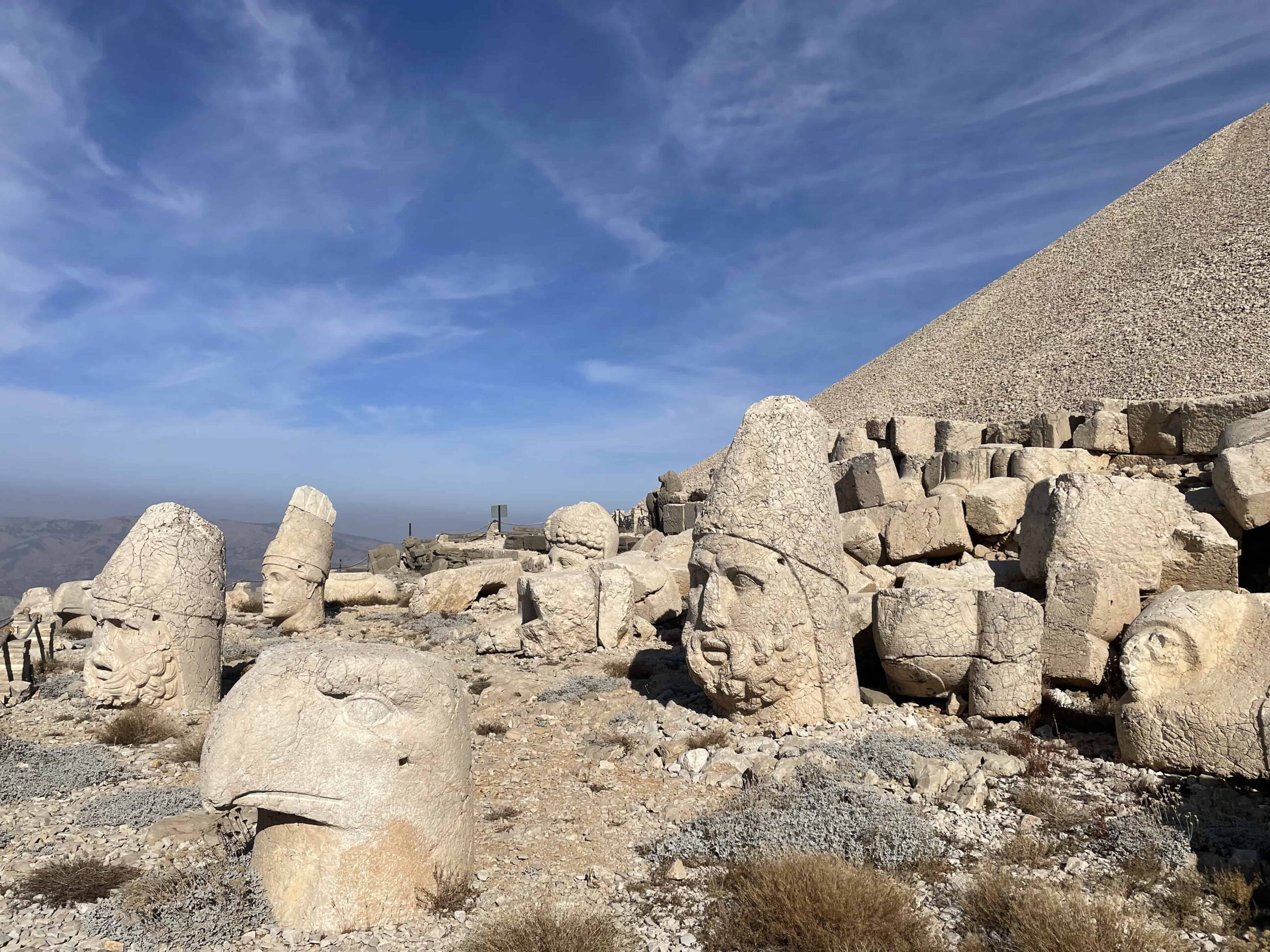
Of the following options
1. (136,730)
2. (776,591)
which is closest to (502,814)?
(776,591)

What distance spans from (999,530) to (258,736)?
780cm

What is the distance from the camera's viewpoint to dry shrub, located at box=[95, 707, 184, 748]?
215 inches

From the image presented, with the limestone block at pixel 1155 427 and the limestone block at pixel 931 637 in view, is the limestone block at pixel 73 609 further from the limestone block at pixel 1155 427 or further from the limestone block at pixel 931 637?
the limestone block at pixel 1155 427

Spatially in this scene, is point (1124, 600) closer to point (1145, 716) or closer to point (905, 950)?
point (1145, 716)

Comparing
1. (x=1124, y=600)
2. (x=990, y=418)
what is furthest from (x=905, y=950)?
(x=990, y=418)

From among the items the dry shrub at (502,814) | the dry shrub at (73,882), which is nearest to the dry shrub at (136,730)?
the dry shrub at (73,882)

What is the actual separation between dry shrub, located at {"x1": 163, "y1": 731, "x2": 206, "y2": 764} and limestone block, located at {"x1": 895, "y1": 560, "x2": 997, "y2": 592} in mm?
5160

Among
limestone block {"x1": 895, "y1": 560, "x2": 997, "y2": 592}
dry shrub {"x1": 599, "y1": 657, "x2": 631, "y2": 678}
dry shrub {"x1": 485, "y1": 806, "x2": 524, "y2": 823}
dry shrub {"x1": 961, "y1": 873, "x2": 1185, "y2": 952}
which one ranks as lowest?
dry shrub {"x1": 485, "y1": 806, "x2": 524, "y2": 823}

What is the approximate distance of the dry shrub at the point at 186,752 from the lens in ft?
16.6

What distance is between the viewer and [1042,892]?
2865 millimetres

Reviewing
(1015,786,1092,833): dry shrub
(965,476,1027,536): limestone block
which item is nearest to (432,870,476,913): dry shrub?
(1015,786,1092,833): dry shrub

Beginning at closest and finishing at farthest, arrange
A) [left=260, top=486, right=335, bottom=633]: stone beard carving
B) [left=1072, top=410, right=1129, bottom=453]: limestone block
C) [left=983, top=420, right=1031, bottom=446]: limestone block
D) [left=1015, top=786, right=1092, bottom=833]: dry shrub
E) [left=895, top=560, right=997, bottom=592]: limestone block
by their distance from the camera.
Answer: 1. [left=1015, top=786, right=1092, bottom=833]: dry shrub
2. [left=895, top=560, right=997, bottom=592]: limestone block
3. [left=260, top=486, right=335, bottom=633]: stone beard carving
4. [left=1072, top=410, right=1129, bottom=453]: limestone block
5. [left=983, top=420, right=1031, bottom=446]: limestone block

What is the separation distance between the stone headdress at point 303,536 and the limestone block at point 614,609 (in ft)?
14.1

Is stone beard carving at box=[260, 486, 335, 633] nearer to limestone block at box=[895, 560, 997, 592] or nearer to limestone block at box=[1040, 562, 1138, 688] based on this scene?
limestone block at box=[895, 560, 997, 592]
